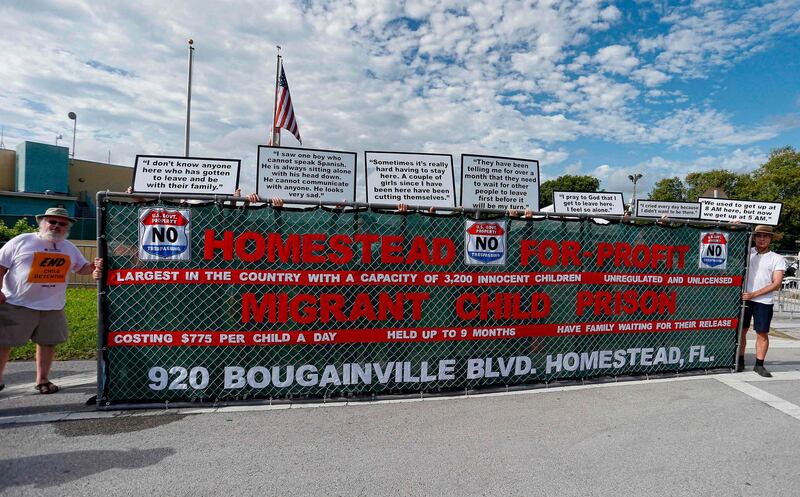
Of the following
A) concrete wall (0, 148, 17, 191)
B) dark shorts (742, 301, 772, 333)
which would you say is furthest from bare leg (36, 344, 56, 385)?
concrete wall (0, 148, 17, 191)

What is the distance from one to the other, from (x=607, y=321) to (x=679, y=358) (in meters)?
1.23

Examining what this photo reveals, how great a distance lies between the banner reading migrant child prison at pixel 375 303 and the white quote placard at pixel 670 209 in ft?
3.50

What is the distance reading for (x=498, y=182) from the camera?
543 cm

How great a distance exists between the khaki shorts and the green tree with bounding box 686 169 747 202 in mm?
58564

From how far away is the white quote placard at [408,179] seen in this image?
5129 mm

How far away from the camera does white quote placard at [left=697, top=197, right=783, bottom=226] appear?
247 inches

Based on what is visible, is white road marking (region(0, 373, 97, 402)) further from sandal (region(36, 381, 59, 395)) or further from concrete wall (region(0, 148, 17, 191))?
concrete wall (region(0, 148, 17, 191))

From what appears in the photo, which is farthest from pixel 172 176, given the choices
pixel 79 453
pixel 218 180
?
pixel 79 453

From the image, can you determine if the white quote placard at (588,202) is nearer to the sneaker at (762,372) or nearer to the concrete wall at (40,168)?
the sneaker at (762,372)

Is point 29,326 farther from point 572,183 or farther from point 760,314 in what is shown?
point 572,183

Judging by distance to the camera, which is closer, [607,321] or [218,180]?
[218,180]

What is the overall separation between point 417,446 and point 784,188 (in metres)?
51.9

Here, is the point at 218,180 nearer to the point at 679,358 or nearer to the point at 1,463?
the point at 1,463

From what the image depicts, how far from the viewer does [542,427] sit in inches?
159
